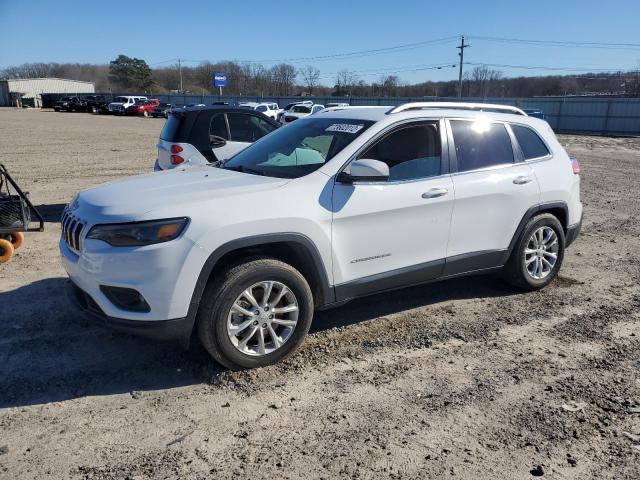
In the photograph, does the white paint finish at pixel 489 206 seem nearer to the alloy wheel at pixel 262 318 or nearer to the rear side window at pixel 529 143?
the rear side window at pixel 529 143

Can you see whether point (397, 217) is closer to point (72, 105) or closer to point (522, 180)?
point (522, 180)

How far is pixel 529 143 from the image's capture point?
17.1 feet

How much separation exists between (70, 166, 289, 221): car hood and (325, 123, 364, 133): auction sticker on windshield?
791 millimetres

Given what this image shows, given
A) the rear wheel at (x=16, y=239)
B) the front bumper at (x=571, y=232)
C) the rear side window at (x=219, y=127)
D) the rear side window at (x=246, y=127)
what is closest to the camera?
the front bumper at (x=571, y=232)

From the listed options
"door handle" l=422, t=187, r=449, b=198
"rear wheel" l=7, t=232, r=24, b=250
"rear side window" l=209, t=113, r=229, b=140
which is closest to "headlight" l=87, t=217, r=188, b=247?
"door handle" l=422, t=187, r=449, b=198

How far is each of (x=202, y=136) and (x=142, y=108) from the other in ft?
153

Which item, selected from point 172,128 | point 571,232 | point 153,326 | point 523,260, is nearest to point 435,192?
point 523,260

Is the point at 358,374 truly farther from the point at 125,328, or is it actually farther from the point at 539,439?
the point at 125,328

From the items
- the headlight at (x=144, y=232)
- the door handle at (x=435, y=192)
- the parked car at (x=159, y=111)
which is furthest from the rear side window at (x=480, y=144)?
the parked car at (x=159, y=111)

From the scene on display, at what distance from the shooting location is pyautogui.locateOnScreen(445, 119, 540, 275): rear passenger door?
4578mm

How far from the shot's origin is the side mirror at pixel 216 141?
806cm

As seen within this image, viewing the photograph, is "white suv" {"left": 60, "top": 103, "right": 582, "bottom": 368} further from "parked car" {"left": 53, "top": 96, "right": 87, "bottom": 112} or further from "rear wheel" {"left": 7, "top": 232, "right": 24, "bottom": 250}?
"parked car" {"left": 53, "top": 96, "right": 87, "bottom": 112}

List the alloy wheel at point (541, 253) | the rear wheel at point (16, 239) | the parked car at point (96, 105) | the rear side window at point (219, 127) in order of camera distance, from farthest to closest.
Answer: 1. the parked car at point (96, 105)
2. the rear side window at point (219, 127)
3. the rear wheel at point (16, 239)
4. the alloy wheel at point (541, 253)

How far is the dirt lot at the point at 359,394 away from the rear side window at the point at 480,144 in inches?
52.8
